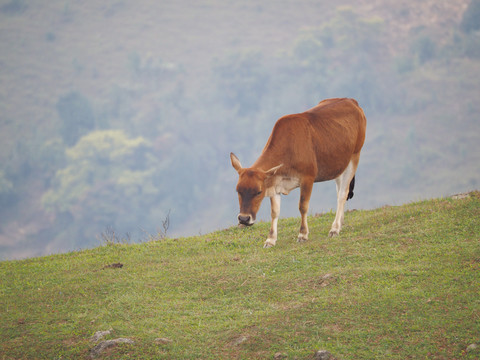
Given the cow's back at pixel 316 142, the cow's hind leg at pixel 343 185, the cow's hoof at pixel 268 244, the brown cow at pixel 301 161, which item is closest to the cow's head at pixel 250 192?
the brown cow at pixel 301 161

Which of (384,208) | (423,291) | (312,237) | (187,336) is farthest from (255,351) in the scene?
(384,208)

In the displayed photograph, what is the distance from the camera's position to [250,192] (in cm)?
1304

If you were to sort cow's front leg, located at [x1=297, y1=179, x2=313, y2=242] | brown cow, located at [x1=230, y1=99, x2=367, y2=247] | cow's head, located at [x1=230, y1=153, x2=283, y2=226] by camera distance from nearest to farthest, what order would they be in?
cow's head, located at [x1=230, y1=153, x2=283, y2=226] → brown cow, located at [x1=230, y1=99, x2=367, y2=247] → cow's front leg, located at [x1=297, y1=179, x2=313, y2=242]

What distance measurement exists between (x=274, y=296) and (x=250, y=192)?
9.31ft

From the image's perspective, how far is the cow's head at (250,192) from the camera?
12.9 m

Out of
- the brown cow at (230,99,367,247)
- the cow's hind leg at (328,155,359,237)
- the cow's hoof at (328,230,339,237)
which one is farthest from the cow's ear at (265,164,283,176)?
the cow's hind leg at (328,155,359,237)

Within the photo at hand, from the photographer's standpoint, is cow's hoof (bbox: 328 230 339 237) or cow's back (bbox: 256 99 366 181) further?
cow's hoof (bbox: 328 230 339 237)

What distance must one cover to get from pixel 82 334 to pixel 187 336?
1.81 meters

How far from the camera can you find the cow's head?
42.3 ft

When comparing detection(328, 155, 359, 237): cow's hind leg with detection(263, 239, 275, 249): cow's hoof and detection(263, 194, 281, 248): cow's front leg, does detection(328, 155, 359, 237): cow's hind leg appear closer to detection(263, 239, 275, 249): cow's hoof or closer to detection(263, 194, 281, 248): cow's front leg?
detection(263, 194, 281, 248): cow's front leg

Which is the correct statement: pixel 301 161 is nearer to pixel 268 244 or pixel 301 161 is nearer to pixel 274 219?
pixel 274 219

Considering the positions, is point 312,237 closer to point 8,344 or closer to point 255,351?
point 255,351

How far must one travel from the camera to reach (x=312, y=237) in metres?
14.9

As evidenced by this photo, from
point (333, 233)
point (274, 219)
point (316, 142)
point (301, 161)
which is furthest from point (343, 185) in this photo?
point (274, 219)
